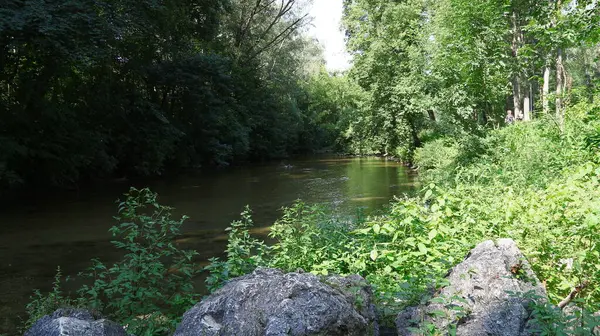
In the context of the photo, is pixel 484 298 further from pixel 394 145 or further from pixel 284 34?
pixel 284 34

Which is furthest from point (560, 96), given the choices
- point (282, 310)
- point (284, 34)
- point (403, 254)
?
point (284, 34)

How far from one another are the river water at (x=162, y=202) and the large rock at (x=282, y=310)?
11.7 ft

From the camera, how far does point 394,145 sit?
33094 millimetres

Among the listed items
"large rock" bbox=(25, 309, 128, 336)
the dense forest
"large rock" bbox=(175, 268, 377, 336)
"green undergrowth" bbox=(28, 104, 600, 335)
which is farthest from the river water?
"large rock" bbox=(175, 268, 377, 336)

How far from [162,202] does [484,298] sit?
46.3ft

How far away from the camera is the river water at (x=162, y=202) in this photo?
8406 mm

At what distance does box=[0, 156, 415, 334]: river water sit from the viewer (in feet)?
27.6

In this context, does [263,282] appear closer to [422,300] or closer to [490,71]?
[422,300]

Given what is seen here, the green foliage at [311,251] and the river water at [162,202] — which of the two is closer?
the green foliage at [311,251]

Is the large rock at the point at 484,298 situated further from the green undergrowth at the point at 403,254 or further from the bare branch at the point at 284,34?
the bare branch at the point at 284,34

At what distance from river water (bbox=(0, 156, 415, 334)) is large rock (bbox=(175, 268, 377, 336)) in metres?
3.58

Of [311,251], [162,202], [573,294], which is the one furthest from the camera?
[162,202]

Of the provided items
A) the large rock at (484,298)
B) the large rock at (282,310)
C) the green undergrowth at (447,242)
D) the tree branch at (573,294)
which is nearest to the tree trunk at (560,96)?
the green undergrowth at (447,242)

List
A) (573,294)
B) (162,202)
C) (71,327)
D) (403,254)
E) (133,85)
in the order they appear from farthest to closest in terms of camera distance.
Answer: (133,85) < (162,202) < (403,254) < (573,294) < (71,327)
